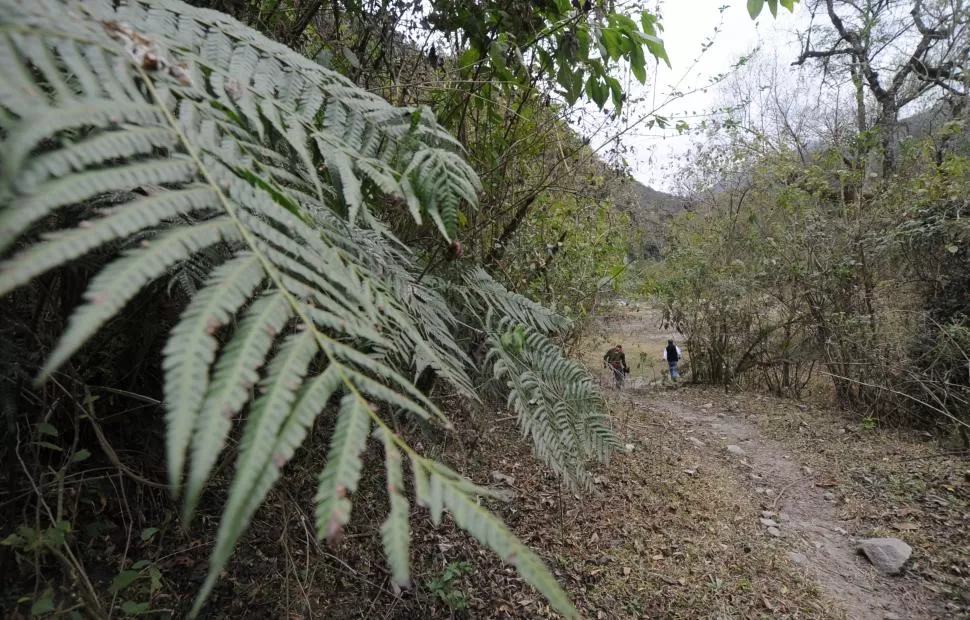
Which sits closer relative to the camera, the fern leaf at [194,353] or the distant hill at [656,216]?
the fern leaf at [194,353]

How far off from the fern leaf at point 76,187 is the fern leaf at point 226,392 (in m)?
0.17

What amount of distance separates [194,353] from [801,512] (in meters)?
4.63

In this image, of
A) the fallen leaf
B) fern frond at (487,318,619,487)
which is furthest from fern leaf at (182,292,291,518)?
the fallen leaf

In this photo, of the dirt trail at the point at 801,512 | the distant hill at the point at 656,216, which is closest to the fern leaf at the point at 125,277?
the dirt trail at the point at 801,512

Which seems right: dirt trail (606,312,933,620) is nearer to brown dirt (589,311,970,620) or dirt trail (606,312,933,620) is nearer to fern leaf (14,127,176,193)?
brown dirt (589,311,970,620)

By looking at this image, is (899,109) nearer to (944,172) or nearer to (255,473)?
(944,172)

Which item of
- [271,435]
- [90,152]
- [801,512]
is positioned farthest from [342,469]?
[801,512]

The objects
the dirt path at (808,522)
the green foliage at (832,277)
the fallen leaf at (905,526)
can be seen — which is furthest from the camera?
the green foliage at (832,277)

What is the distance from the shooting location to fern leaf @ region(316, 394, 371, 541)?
39cm

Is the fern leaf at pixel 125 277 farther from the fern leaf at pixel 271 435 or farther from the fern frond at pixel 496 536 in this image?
the fern frond at pixel 496 536

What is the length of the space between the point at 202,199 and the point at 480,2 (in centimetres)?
197

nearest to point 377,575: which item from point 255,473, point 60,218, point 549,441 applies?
point 549,441

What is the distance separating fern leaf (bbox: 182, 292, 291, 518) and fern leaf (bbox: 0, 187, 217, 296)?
13 cm

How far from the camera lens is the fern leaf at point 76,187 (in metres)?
0.37
